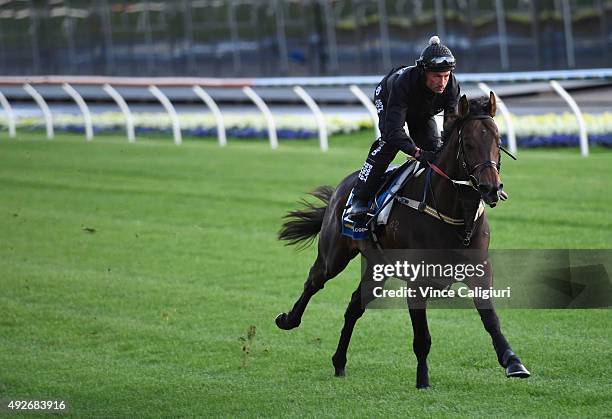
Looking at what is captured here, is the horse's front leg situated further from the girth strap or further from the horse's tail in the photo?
the horse's tail

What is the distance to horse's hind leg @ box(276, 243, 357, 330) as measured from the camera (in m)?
7.14

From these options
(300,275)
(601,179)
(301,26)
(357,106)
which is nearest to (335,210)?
(300,275)

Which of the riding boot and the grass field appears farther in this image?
the riding boot

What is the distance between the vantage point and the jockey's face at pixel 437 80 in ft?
20.9

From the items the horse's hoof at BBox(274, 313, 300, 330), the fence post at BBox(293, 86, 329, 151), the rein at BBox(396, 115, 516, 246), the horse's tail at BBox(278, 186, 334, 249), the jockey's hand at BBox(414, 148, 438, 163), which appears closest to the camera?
the rein at BBox(396, 115, 516, 246)

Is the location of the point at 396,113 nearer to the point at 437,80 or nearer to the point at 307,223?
the point at 437,80

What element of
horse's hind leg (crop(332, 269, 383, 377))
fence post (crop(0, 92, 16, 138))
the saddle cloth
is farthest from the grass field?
fence post (crop(0, 92, 16, 138))

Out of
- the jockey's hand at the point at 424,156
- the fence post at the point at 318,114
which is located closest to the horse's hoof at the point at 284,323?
the jockey's hand at the point at 424,156

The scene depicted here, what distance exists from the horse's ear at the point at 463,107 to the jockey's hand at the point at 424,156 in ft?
1.29

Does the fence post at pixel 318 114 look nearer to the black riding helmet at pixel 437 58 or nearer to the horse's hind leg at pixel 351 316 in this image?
the horse's hind leg at pixel 351 316

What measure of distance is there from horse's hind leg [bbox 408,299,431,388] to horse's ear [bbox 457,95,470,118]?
3.61 ft

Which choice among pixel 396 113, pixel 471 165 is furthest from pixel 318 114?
pixel 471 165

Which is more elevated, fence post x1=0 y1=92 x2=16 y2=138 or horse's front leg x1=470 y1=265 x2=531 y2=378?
fence post x1=0 y1=92 x2=16 y2=138

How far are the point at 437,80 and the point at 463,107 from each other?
1.36ft
